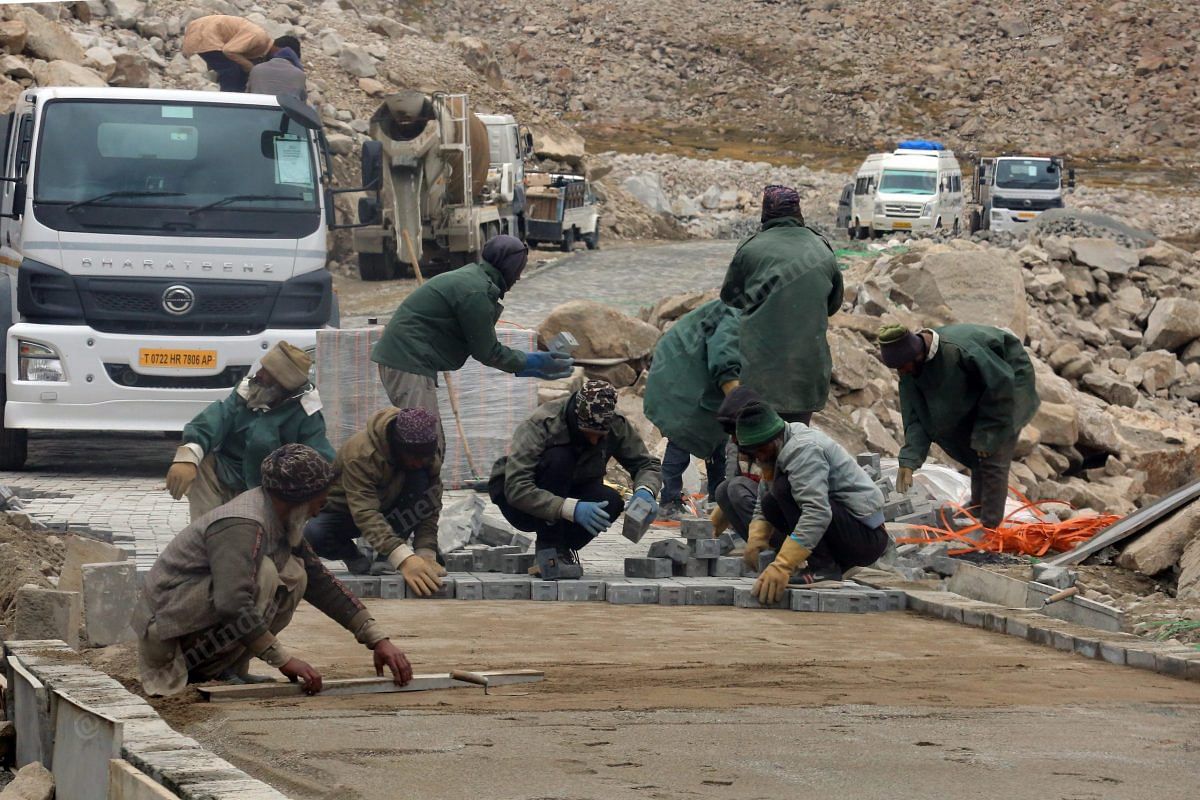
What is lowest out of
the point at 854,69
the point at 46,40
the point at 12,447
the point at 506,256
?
the point at 12,447

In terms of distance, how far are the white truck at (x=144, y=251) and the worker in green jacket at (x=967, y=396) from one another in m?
4.54

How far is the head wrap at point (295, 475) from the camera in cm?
533

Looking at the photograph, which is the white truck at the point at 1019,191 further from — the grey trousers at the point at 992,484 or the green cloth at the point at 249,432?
the green cloth at the point at 249,432

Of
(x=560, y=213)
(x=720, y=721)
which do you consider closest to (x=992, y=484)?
(x=720, y=721)

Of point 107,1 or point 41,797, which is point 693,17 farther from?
point 41,797

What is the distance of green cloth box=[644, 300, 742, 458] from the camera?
9727 mm

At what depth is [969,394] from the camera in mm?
9492

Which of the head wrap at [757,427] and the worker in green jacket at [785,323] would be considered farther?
the worker in green jacket at [785,323]

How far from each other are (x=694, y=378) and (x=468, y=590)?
2.43 meters

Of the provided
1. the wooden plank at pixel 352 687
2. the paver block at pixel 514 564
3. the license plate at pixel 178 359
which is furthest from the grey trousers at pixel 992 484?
the license plate at pixel 178 359

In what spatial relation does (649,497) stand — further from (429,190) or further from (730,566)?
(429,190)

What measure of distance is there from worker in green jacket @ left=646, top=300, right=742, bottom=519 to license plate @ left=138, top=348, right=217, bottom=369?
351 cm

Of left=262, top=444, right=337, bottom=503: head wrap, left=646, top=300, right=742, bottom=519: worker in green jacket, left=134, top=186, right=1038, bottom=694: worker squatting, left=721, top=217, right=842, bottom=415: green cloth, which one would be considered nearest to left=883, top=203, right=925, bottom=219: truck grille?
left=134, top=186, right=1038, bottom=694: worker squatting

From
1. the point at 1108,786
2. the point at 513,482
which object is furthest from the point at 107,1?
the point at 1108,786
